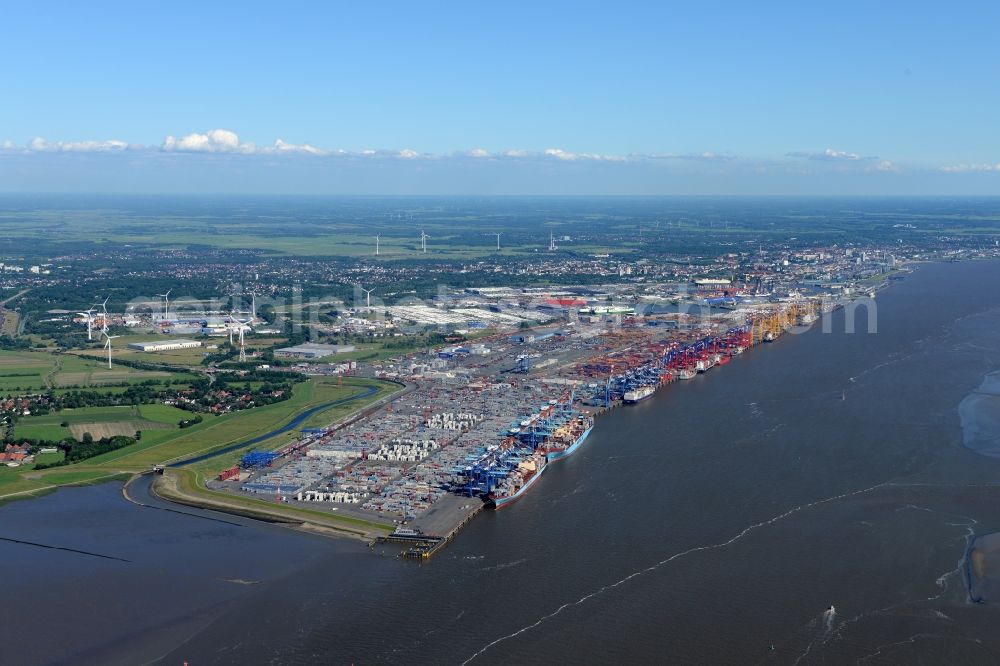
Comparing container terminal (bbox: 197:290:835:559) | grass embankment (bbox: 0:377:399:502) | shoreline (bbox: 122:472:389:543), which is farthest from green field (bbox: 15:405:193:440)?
container terminal (bbox: 197:290:835:559)

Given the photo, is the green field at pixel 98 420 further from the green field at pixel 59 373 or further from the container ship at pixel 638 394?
the container ship at pixel 638 394

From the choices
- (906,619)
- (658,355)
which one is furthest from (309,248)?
(906,619)

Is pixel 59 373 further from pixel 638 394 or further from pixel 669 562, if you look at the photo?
pixel 669 562

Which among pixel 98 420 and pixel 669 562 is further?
pixel 98 420

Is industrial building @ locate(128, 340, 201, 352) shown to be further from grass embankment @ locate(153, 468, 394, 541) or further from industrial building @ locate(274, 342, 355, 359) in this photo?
grass embankment @ locate(153, 468, 394, 541)

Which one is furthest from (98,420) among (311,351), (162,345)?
(162,345)
